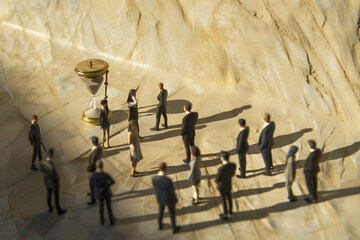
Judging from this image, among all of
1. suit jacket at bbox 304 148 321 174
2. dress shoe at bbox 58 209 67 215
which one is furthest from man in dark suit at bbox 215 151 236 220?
dress shoe at bbox 58 209 67 215

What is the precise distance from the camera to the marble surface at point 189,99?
28.5 ft

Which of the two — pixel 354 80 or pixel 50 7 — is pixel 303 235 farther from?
pixel 50 7

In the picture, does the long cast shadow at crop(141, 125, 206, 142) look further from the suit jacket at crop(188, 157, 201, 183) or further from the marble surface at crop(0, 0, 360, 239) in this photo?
the suit jacket at crop(188, 157, 201, 183)

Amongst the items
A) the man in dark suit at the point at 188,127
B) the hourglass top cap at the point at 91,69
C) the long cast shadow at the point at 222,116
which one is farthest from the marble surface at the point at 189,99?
the hourglass top cap at the point at 91,69

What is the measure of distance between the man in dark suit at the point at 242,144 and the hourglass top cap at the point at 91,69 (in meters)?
4.01

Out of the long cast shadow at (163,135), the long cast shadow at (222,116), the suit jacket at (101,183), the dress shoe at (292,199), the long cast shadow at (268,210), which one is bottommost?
the long cast shadow at (268,210)

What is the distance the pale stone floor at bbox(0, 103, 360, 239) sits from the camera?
27.4ft

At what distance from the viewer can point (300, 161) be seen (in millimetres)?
10078

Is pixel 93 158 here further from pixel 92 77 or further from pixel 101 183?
pixel 92 77

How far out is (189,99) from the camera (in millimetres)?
12484

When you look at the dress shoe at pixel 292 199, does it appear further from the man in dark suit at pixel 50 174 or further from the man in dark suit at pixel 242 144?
the man in dark suit at pixel 50 174

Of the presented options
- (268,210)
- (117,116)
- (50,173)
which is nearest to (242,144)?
(268,210)

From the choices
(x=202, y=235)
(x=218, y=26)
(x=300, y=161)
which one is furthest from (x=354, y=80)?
(x=202, y=235)

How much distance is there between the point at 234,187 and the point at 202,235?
1513 millimetres
